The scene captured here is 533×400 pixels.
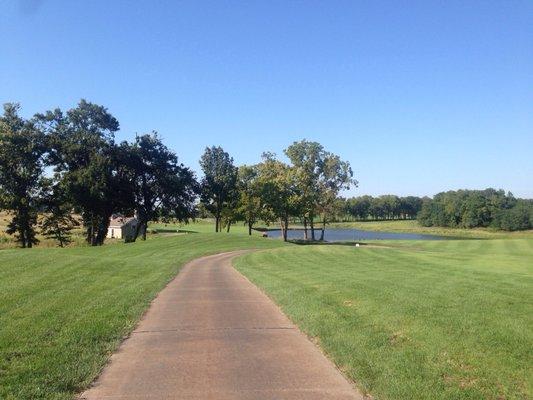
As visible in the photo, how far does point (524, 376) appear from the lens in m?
5.46

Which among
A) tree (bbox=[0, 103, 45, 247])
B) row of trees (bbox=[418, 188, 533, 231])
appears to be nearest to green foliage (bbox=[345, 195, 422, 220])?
row of trees (bbox=[418, 188, 533, 231])

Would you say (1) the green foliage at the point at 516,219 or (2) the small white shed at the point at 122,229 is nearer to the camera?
(2) the small white shed at the point at 122,229

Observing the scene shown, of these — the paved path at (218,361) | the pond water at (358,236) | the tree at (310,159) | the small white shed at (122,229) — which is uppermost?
the tree at (310,159)

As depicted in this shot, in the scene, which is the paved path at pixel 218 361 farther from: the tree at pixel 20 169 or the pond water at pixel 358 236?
the pond water at pixel 358 236

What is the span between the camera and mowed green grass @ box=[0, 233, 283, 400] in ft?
19.1

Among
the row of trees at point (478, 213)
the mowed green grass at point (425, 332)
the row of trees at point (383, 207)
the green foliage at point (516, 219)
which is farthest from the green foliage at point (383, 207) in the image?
the mowed green grass at point (425, 332)

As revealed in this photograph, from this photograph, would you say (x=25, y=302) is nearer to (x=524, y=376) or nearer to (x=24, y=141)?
(x=524, y=376)

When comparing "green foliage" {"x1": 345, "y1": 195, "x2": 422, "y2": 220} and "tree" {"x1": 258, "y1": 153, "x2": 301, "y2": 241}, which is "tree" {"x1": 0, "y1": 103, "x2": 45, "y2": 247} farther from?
"green foliage" {"x1": 345, "y1": 195, "x2": 422, "y2": 220}

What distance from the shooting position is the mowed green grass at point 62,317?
19.1ft

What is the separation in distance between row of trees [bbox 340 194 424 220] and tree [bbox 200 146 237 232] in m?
101

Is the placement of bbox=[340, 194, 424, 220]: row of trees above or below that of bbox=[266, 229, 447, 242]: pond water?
above

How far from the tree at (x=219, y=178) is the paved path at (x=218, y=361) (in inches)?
2277

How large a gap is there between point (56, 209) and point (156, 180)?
11.2 meters

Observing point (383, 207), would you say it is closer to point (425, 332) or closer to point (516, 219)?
point (516, 219)
